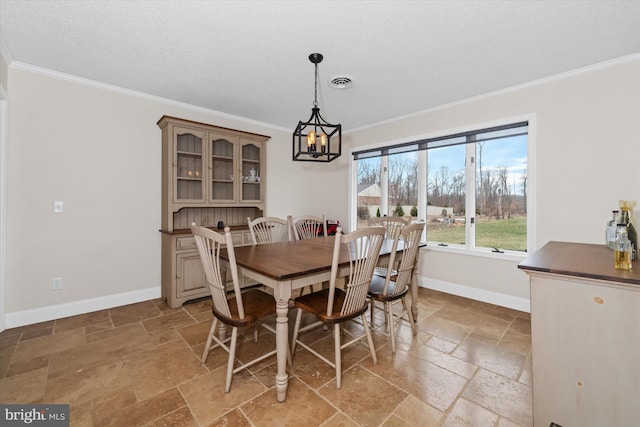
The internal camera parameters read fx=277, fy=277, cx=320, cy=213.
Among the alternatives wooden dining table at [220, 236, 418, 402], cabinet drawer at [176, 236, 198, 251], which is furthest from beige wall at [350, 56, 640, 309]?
cabinet drawer at [176, 236, 198, 251]

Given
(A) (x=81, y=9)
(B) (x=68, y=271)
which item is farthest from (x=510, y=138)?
(B) (x=68, y=271)

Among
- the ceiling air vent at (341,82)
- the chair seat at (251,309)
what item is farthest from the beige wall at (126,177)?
the chair seat at (251,309)

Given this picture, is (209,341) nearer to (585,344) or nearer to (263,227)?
(263,227)

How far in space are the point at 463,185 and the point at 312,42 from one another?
2.57 metres

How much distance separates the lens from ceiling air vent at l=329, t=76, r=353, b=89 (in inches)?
111

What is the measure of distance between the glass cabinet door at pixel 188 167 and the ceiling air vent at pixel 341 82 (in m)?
1.72

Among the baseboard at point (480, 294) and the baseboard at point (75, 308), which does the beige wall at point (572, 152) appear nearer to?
the baseboard at point (480, 294)

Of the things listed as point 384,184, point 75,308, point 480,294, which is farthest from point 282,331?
point 384,184

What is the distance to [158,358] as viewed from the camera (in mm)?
2105

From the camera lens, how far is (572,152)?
8.93 ft

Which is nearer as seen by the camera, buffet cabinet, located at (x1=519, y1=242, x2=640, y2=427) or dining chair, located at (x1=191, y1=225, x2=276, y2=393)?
buffet cabinet, located at (x1=519, y1=242, x2=640, y2=427)

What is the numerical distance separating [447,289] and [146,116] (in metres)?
4.30

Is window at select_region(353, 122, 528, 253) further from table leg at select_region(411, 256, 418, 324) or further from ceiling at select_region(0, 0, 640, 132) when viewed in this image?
table leg at select_region(411, 256, 418, 324)

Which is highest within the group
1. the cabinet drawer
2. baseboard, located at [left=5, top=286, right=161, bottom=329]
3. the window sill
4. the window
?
the window
